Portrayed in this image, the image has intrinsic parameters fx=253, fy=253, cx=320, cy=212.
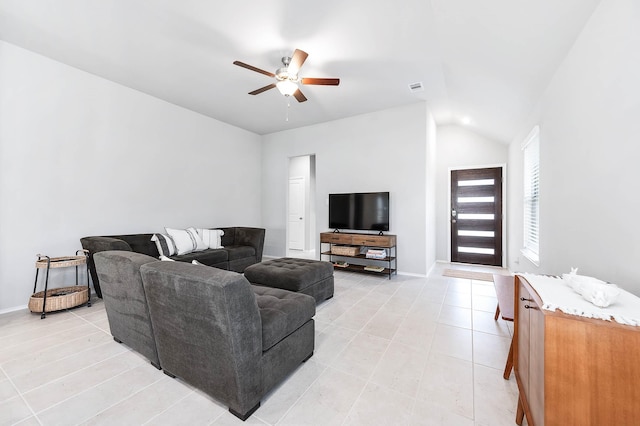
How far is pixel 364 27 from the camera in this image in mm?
2469

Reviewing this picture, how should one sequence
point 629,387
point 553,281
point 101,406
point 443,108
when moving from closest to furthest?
point 629,387
point 553,281
point 101,406
point 443,108

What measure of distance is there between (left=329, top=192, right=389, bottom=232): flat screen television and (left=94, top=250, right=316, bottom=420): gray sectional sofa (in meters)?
2.80

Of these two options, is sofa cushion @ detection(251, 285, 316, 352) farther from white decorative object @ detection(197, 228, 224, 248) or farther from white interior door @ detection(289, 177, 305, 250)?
white interior door @ detection(289, 177, 305, 250)

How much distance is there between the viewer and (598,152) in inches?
61.1

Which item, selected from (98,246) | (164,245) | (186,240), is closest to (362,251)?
(186,240)

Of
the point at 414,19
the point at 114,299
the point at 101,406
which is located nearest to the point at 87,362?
the point at 114,299

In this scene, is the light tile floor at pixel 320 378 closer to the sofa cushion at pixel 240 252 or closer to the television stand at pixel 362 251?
the television stand at pixel 362 251

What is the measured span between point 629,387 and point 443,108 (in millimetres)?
4576

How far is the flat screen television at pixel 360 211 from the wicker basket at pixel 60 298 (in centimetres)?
370

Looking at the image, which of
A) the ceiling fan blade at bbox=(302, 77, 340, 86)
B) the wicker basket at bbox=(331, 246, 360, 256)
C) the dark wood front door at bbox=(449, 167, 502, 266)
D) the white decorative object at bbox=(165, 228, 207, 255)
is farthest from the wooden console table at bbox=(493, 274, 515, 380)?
the white decorative object at bbox=(165, 228, 207, 255)

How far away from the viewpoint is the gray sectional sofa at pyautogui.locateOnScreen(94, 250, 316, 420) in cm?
132

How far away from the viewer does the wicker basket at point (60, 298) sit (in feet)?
8.84

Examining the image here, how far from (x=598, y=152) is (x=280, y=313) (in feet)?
7.31

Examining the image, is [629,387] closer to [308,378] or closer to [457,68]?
[308,378]
